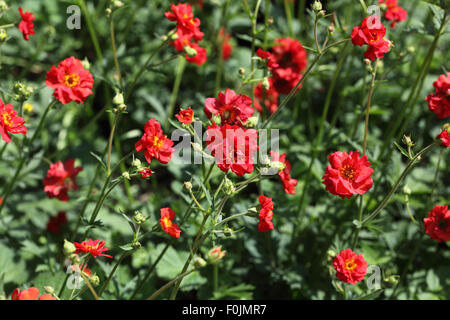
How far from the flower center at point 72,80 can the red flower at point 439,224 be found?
1.58 meters

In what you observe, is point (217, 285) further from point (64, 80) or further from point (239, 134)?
point (64, 80)

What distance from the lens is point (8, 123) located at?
5.93 ft

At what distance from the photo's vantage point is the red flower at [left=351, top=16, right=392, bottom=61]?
1.75 meters

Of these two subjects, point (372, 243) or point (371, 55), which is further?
point (372, 243)

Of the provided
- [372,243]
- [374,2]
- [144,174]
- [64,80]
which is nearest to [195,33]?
[64,80]

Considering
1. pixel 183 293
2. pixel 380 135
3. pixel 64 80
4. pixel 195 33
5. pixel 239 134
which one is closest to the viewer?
pixel 239 134

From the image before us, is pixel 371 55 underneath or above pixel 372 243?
above

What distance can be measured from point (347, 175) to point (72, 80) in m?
1.14

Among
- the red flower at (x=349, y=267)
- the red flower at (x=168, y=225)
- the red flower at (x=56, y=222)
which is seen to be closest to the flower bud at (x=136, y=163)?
the red flower at (x=168, y=225)

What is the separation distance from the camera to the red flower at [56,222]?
2840 mm

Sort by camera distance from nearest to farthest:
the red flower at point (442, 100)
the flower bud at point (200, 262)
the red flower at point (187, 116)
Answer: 1. the flower bud at point (200, 262)
2. the red flower at point (187, 116)
3. the red flower at point (442, 100)

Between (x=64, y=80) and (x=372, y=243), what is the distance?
1787 millimetres

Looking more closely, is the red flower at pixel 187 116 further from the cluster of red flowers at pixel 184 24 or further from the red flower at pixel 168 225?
the cluster of red flowers at pixel 184 24
